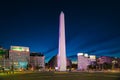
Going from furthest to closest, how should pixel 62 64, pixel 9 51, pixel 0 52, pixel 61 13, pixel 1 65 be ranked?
pixel 9 51
pixel 1 65
pixel 0 52
pixel 62 64
pixel 61 13

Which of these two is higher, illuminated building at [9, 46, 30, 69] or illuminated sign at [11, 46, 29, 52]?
illuminated sign at [11, 46, 29, 52]

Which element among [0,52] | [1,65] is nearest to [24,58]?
[1,65]

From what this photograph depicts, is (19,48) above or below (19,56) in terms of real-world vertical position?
above

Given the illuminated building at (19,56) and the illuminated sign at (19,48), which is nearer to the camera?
the illuminated building at (19,56)

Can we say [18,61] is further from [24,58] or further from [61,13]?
[61,13]

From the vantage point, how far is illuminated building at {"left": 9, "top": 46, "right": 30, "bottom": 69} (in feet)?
588

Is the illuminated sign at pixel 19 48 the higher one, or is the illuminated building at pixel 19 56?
the illuminated sign at pixel 19 48

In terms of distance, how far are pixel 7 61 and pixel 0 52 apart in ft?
264

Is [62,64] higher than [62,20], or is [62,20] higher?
[62,20]

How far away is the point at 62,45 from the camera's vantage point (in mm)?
77875

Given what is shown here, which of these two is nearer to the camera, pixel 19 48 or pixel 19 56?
pixel 19 56

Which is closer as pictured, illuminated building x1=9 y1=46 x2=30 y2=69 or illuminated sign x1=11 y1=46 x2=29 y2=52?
illuminated building x1=9 y1=46 x2=30 y2=69

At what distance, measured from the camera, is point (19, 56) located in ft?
604

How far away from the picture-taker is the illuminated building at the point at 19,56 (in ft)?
588
